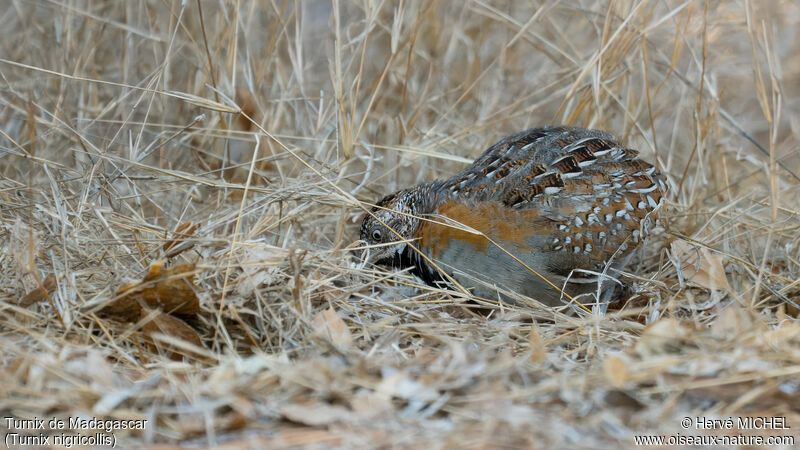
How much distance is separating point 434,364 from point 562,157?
5.16ft

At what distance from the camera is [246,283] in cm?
299

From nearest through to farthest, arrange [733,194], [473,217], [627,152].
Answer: [473,217]
[627,152]
[733,194]

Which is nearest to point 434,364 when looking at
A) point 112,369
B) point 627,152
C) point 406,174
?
point 112,369

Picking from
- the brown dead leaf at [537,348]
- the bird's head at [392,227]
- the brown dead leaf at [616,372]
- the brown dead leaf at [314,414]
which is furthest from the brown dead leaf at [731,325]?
the bird's head at [392,227]

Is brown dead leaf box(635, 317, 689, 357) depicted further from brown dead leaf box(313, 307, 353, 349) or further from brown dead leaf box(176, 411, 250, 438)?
brown dead leaf box(176, 411, 250, 438)

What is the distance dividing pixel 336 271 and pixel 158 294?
780 millimetres

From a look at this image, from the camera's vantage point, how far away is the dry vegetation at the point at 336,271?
2.32 metres

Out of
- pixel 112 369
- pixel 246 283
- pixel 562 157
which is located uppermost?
pixel 562 157

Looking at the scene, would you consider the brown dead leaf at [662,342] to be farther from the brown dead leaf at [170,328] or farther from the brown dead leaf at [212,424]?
the brown dead leaf at [170,328]

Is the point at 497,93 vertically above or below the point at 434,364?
above

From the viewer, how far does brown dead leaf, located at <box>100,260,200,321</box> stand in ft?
9.29

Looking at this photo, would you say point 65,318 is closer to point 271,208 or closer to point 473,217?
point 271,208

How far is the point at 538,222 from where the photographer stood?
3473mm

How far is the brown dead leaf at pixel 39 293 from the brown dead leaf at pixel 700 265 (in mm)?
2827
